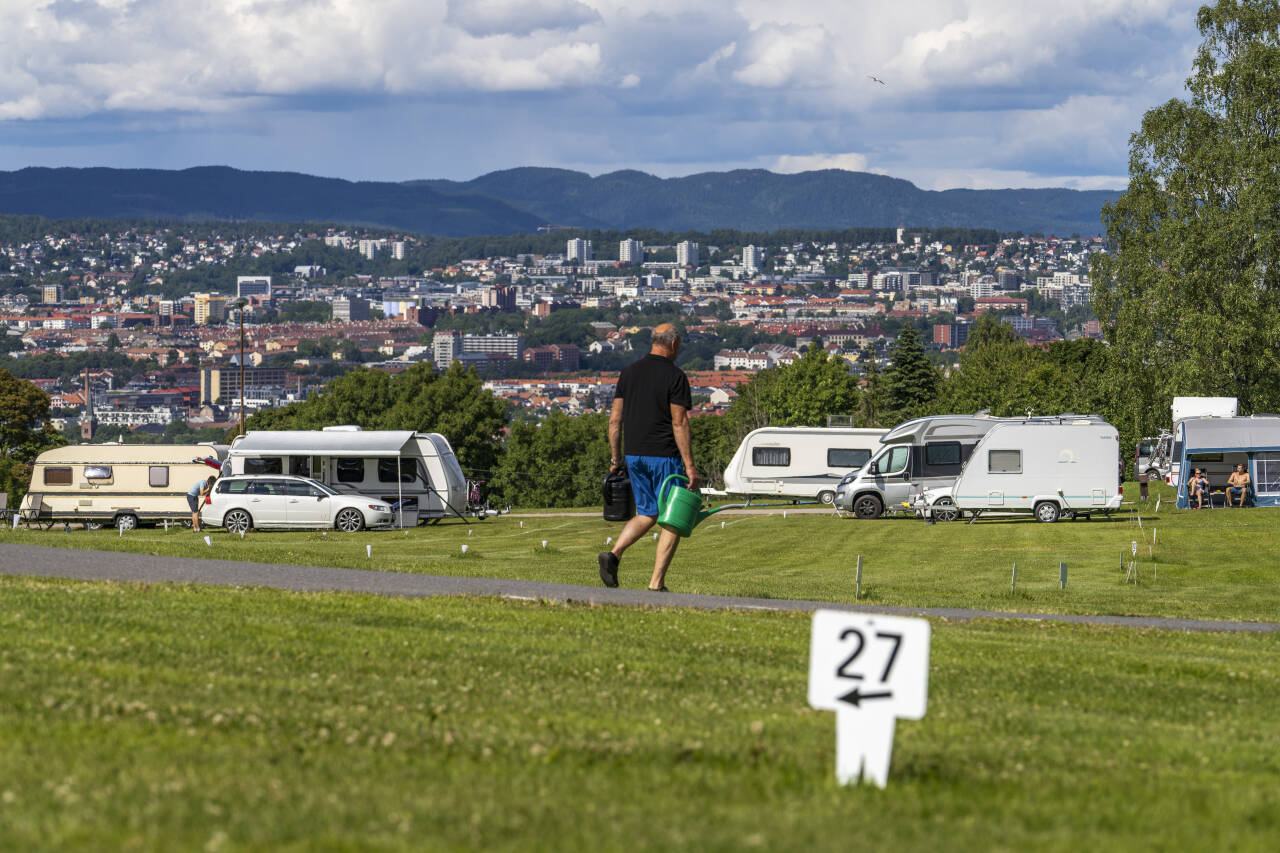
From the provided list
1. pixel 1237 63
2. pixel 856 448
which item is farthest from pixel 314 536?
pixel 1237 63

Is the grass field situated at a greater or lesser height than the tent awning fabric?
greater

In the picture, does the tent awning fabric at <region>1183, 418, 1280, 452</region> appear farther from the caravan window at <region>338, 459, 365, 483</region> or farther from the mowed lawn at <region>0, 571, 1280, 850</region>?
the mowed lawn at <region>0, 571, 1280, 850</region>

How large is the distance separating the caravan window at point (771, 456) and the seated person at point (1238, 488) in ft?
47.1

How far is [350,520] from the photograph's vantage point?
122 ft

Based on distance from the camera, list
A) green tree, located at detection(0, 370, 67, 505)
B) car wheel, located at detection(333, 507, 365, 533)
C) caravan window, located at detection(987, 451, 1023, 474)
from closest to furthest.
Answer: car wheel, located at detection(333, 507, 365, 533) < caravan window, located at detection(987, 451, 1023, 474) < green tree, located at detection(0, 370, 67, 505)

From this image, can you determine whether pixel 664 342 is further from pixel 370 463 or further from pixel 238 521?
pixel 370 463

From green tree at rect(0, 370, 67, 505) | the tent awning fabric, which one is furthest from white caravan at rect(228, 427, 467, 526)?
green tree at rect(0, 370, 67, 505)

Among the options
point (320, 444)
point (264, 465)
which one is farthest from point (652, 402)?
point (264, 465)

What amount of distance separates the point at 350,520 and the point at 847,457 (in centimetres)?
1878

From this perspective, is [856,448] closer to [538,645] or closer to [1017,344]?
[538,645]

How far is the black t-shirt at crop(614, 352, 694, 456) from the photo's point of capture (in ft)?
42.9

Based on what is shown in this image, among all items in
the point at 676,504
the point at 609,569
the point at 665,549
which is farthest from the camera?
the point at 609,569

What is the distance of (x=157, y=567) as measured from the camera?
50.0 feet

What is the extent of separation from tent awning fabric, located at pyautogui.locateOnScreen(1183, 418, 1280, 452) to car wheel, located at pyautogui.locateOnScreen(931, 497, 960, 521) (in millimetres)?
7987
